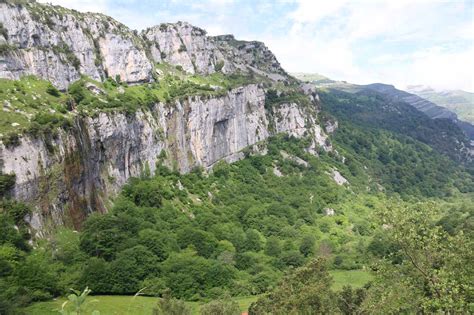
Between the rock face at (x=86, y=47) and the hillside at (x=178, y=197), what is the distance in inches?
15.9

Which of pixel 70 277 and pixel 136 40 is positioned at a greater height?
pixel 136 40

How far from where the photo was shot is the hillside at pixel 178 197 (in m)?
43.5


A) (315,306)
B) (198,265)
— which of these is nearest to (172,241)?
(198,265)

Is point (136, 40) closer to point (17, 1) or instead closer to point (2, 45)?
point (17, 1)

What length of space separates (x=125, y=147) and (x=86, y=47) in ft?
89.3

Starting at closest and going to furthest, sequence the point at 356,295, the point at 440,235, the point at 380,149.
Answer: the point at 440,235, the point at 356,295, the point at 380,149

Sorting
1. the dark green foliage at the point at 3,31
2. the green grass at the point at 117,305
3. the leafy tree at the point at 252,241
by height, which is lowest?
the leafy tree at the point at 252,241

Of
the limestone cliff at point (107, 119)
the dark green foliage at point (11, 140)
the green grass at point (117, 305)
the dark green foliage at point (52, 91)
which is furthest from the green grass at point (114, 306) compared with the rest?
the dark green foliage at point (52, 91)

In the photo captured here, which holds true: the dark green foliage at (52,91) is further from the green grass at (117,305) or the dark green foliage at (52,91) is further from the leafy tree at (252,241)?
the leafy tree at (252,241)

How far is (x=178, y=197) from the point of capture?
328ft

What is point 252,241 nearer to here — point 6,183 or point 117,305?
point 117,305

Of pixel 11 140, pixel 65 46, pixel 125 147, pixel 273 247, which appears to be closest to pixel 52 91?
pixel 65 46

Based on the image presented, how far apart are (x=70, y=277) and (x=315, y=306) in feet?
117

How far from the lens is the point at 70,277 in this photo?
2404 inches
